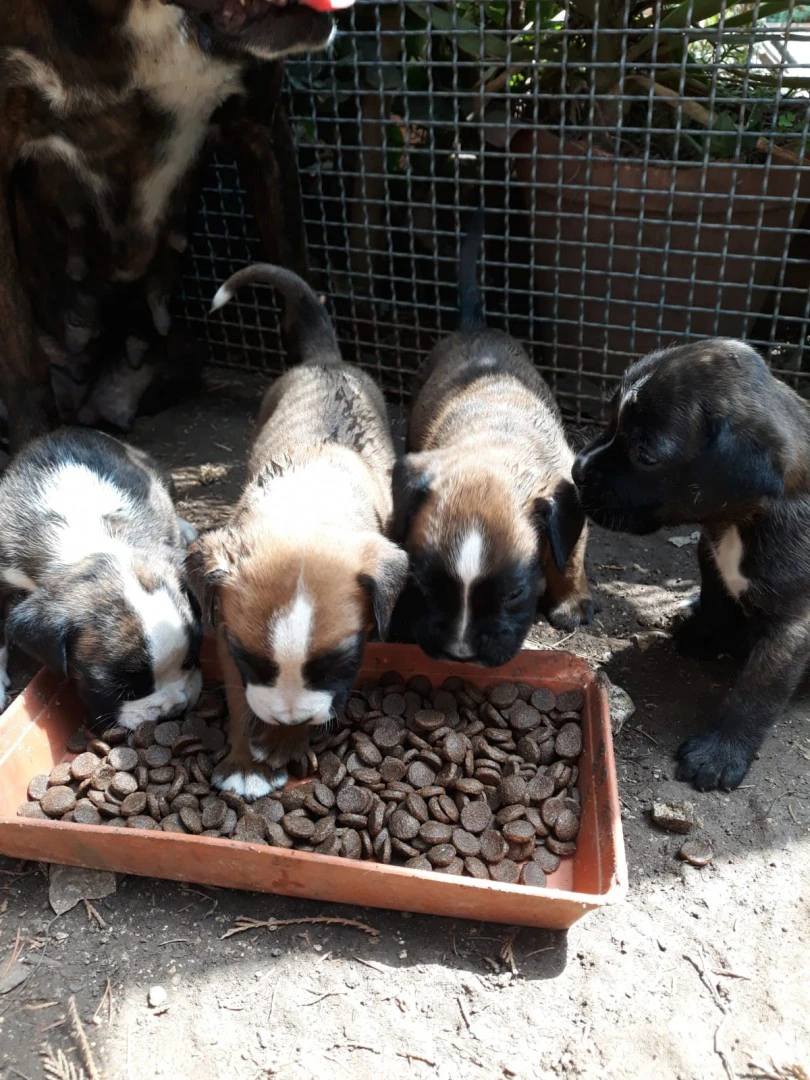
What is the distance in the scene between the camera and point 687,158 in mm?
5504

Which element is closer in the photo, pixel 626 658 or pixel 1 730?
pixel 1 730

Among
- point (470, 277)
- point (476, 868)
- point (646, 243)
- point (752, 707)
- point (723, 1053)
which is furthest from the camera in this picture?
point (646, 243)

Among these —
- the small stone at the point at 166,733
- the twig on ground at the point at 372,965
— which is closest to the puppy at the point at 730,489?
the twig on ground at the point at 372,965

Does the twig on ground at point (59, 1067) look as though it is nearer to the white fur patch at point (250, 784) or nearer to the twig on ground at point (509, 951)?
the white fur patch at point (250, 784)

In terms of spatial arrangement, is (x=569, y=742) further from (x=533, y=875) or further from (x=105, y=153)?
(x=105, y=153)

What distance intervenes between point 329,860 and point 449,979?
562 mm

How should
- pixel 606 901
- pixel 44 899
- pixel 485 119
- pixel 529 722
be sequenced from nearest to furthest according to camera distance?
pixel 606 901, pixel 44 899, pixel 529 722, pixel 485 119

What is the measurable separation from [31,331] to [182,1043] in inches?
148

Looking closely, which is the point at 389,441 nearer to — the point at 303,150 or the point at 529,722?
the point at 529,722

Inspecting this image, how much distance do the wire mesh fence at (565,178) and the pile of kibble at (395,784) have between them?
280 cm

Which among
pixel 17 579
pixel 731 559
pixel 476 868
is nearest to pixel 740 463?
pixel 731 559

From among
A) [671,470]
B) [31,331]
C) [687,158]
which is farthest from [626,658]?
[31,331]

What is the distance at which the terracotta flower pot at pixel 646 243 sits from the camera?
201 inches

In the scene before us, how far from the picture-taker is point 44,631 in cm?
357
